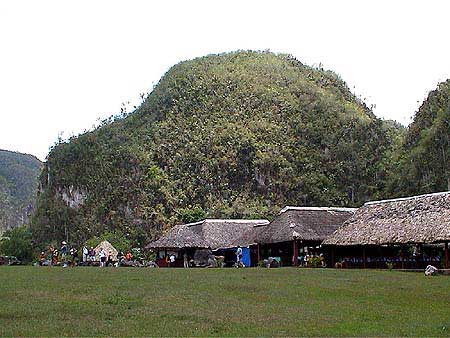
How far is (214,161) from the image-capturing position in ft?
244

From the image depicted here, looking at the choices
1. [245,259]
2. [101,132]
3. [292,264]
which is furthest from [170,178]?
[292,264]

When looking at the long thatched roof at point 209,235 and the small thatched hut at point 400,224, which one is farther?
the long thatched roof at point 209,235

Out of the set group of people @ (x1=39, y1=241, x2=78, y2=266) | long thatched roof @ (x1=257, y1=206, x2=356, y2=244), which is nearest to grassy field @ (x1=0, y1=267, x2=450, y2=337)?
long thatched roof @ (x1=257, y1=206, x2=356, y2=244)

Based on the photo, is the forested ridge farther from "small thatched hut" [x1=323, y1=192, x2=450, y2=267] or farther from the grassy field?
the grassy field

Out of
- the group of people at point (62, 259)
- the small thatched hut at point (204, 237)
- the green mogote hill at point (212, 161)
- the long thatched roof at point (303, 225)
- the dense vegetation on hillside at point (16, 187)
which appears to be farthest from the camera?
the dense vegetation on hillside at point (16, 187)

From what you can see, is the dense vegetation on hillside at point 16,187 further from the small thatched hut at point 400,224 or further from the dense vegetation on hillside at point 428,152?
the small thatched hut at point 400,224

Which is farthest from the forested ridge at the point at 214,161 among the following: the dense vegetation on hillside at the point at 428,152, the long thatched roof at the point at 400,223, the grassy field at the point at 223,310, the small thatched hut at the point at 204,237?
the grassy field at the point at 223,310

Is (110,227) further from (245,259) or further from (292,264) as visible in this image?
(292,264)

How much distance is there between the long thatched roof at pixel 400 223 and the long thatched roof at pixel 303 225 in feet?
7.77

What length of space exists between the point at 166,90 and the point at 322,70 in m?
26.0

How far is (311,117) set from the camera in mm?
81875

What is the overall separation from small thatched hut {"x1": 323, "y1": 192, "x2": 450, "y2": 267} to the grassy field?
1183 cm

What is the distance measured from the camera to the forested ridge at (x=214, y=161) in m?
70.5

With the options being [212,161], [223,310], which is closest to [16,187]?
[212,161]
